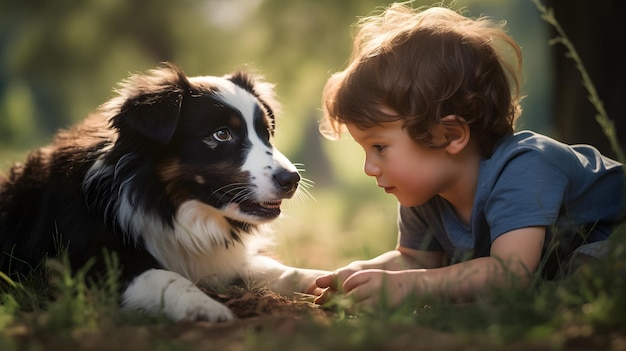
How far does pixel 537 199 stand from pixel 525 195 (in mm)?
75

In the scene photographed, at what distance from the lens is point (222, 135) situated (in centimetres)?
A: 316

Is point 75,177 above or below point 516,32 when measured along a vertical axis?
above

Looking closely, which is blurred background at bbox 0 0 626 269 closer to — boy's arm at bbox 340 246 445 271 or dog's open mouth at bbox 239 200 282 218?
boy's arm at bbox 340 246 445 271

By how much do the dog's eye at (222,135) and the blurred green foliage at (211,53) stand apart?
2962mm

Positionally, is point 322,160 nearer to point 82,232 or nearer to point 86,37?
point 86,37

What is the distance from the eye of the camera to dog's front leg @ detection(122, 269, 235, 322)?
7.65ft

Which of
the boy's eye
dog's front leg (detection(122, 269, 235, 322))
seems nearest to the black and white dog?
dog's front leg (detection(122, 269, 235, 322))

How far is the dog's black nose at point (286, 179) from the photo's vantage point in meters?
3.01

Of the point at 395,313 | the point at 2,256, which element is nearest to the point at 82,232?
the point at 2,256

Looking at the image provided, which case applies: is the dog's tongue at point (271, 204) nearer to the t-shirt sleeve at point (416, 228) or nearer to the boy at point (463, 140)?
the boy at point (463, 140)

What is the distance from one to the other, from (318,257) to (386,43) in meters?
2.99

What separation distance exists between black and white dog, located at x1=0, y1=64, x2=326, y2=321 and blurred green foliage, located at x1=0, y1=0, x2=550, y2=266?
2853 mm

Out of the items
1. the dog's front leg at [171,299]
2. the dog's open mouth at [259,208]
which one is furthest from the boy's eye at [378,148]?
the dog's front leg at [171,299]

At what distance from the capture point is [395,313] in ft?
6.98
